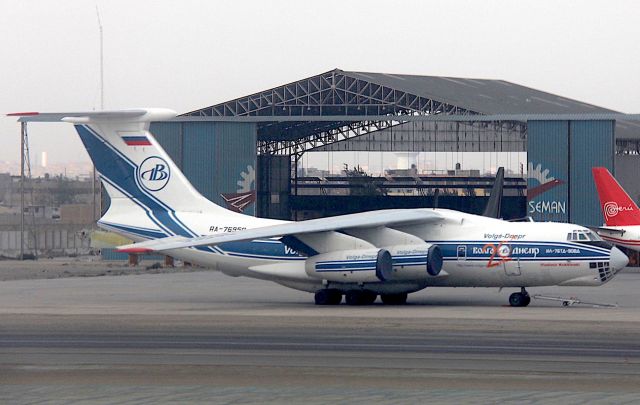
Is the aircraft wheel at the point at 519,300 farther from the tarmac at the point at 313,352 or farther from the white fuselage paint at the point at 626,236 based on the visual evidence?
the white fuselage paint at the point at 626,236

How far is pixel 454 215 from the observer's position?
31.7 metres

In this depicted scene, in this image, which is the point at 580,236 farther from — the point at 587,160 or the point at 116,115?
the point at 587,160

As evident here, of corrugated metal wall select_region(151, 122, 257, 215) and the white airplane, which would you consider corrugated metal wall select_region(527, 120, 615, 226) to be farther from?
corrugated metal wall select_region(151, 122, 257, 215)

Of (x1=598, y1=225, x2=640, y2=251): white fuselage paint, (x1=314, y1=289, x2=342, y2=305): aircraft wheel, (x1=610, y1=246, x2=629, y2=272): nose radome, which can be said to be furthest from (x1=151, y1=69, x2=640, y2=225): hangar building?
(x1=610, y1=246, x2=629, y2=272): nose radome

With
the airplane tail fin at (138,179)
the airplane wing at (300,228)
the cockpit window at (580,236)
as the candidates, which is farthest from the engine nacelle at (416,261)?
the airplane tail fin at (138,179)

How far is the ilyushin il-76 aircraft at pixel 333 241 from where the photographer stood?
3011cm

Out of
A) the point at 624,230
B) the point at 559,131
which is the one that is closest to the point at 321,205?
the point at 559,131

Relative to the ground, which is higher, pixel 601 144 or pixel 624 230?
pixel 601 144

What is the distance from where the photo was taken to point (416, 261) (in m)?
30.3

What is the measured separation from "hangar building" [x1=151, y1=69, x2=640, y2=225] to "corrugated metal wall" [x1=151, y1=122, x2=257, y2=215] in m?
0.05

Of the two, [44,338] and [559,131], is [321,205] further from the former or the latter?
[44,338]

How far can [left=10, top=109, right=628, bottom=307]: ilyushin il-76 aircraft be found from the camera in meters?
30.1

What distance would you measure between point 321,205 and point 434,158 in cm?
770

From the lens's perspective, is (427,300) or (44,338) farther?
(427,300)
